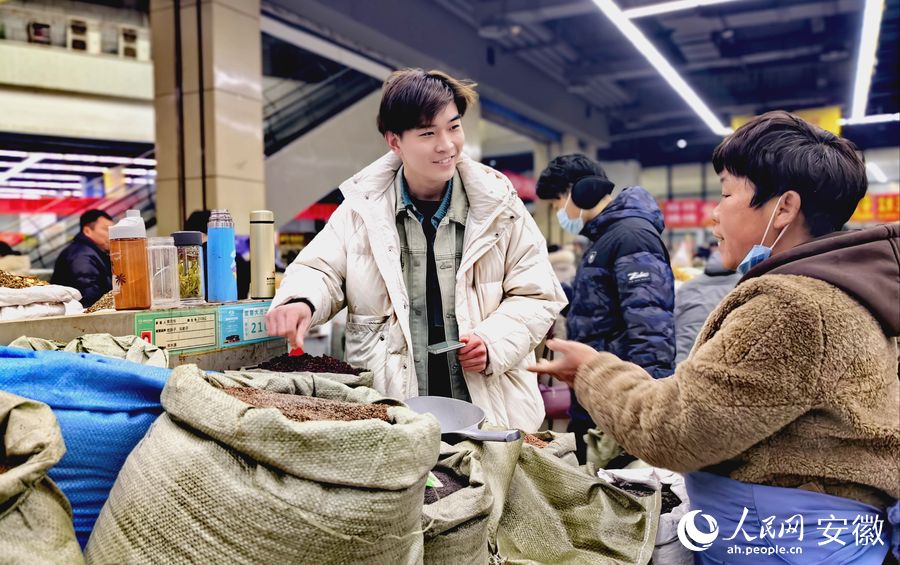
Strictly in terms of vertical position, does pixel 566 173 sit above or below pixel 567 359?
above

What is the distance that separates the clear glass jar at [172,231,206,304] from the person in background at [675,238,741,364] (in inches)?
99.1

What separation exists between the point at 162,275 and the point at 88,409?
0.62 m

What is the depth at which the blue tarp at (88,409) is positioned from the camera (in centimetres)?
97

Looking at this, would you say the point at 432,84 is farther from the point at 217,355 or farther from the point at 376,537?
the point at 376,537

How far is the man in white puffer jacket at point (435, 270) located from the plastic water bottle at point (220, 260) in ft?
0.51

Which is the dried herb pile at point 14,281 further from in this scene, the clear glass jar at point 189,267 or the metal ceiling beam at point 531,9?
the metal ceiling beam at point 531,9

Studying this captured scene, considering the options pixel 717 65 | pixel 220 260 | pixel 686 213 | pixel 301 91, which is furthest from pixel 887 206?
pixel 220 260

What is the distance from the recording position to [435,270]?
1.90 m

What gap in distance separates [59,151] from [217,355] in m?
11.1

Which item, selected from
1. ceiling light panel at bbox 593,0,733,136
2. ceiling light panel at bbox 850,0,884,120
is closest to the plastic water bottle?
ceiling light panel at bbox 593,0,733,136

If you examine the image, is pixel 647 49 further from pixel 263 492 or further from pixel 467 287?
pixel 263 492

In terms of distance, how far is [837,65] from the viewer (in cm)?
1221

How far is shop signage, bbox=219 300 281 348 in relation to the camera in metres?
1.63

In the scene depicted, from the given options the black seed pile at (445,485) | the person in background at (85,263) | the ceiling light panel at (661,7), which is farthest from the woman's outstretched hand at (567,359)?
the ceiling light panel at (661,7)
